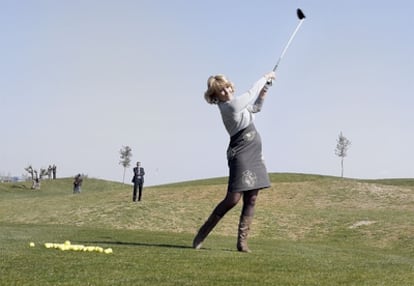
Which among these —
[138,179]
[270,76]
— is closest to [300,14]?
[270,76]

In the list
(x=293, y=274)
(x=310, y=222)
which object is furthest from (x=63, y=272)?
(x=310, y=222)

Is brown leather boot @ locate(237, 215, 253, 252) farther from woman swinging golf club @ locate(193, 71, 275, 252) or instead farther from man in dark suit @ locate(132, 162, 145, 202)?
man in dark suit @ locate(132, 162, 145, 202)

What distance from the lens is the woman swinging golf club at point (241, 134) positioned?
9.11 m

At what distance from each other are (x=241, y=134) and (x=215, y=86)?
0.80 metres

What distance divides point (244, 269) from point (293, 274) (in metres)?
0.59

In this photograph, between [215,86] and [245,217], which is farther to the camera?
[245,217]

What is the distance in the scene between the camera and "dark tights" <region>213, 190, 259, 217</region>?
30.3 feet

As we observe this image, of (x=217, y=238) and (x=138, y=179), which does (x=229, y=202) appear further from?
(x=138, y=179)

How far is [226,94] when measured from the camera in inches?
360

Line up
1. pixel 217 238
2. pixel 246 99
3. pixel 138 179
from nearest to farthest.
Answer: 1. pixel 246 99
2. pixel 217 238
3. pixel 138 179

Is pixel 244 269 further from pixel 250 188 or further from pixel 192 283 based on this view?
pixel 250 188

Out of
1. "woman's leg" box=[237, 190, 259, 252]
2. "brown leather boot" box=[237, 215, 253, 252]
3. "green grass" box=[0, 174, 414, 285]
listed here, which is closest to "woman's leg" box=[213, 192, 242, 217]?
"woman's leg" box=[237, 190, 259, 252]

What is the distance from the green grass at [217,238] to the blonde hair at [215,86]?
2296mm

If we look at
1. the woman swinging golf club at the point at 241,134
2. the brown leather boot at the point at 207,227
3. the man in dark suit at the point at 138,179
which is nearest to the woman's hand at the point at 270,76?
the woman swinging golf club at the point at 241,134
